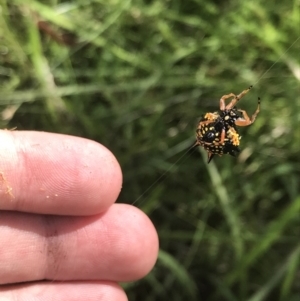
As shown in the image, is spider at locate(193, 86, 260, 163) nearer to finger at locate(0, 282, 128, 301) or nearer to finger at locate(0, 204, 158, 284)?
finger at locate(0, 204, 158, 284)

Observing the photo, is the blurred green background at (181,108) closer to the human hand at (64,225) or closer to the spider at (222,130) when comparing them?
the human hand at (64,225)

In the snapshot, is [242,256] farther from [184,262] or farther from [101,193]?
[101,193]

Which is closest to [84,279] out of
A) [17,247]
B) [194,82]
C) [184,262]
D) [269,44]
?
[17,247]

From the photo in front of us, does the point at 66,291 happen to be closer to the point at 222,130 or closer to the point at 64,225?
the point at 64,225

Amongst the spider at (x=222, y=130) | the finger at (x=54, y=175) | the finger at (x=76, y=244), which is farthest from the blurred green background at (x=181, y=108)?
the spider at (x=222, y=130)

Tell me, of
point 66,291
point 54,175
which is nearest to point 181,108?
point 54,175

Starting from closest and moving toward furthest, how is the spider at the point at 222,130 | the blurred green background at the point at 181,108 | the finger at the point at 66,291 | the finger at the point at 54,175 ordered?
the spider at the point at 222,130 → the finger at the point at 54,175 → the finger at the point at 66,291 → the blurred green background at the point at 181,108
